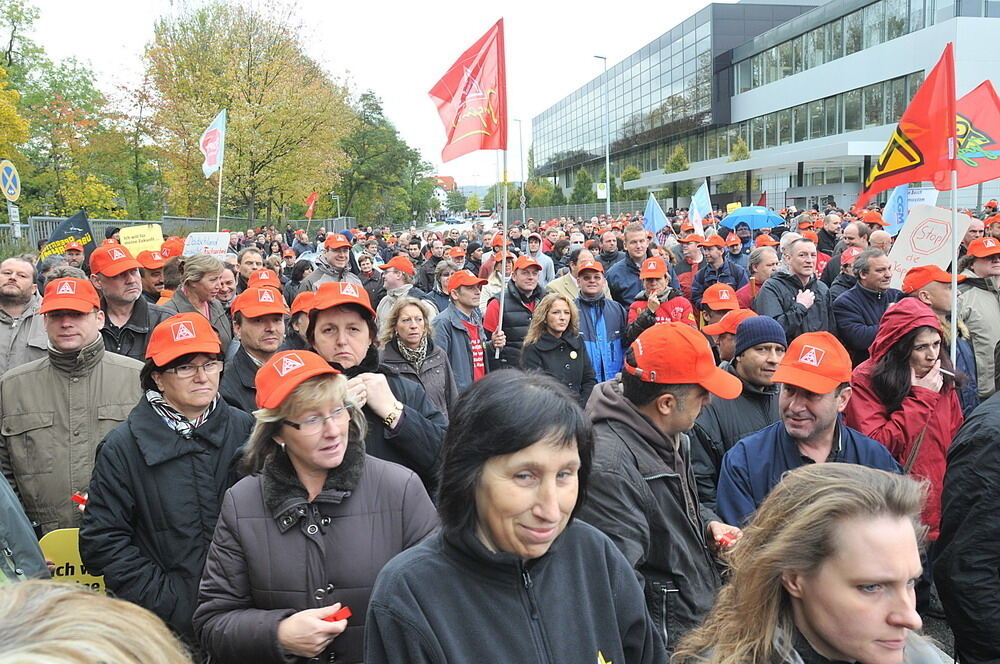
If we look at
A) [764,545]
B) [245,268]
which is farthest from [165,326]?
[245,268]

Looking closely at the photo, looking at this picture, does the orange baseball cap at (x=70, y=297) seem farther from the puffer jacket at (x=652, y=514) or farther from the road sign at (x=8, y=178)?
the road sign at (x=8, y=178)

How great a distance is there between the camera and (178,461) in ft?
11.2

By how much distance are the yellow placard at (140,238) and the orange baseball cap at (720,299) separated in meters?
7.93

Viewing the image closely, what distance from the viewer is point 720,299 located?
6797mm

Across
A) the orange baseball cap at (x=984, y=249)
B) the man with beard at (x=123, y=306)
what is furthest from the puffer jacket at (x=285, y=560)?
the orange baseball cap at (x=984, y=249)

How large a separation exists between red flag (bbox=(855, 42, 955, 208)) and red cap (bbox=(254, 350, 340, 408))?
535 cm

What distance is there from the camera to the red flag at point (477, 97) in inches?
332

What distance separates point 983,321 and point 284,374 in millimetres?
6108

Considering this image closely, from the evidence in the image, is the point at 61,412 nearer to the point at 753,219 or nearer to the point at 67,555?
the point at 67,555

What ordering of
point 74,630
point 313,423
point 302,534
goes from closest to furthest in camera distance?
point 74,630, point 302,534, point 313,423

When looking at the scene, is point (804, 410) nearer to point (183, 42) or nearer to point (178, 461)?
point (178, 461)

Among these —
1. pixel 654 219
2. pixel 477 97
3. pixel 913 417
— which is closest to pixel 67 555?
pixel 913 417

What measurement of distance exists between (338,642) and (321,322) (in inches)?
79.1

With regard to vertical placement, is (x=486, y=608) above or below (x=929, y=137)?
below
